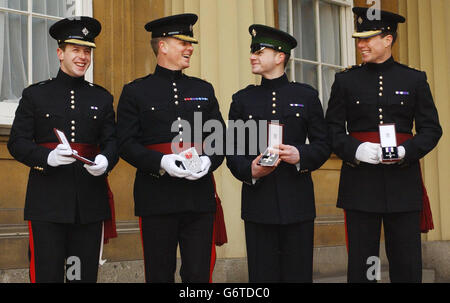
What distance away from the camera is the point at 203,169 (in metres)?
3.46

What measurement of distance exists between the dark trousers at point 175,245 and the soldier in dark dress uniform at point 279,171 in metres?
0.26

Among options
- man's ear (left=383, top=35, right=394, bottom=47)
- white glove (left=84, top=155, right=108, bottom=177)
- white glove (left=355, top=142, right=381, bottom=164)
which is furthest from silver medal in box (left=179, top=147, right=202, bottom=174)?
man's ear (left=383, top=35, right=394, bottom=47)

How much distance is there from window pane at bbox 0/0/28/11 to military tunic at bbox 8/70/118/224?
1740mm

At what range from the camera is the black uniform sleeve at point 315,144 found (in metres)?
3.61

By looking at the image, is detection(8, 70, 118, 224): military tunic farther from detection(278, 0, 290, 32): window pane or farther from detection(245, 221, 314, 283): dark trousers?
detection(278, 0, 290, 32): window pane

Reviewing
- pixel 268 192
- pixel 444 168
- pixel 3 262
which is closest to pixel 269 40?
pixel 268 192

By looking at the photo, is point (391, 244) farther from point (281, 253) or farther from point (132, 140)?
point (132, 140)

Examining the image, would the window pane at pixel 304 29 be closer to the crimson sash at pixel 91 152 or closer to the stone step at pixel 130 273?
the stone step at pixel 130 273

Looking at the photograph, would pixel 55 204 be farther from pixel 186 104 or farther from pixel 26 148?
pixel 186 104

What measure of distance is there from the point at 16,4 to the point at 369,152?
3019 mm

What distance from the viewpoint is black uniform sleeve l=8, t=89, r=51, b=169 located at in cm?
346

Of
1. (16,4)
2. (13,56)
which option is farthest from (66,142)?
(16,4)

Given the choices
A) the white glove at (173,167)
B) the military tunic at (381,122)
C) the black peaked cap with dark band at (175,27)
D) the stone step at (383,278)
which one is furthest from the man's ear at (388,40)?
the stone step at (383,278)

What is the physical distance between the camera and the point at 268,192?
144 inches
